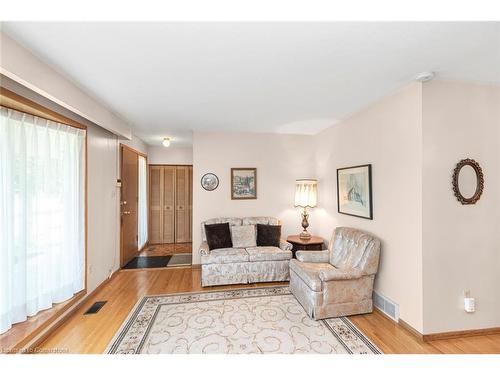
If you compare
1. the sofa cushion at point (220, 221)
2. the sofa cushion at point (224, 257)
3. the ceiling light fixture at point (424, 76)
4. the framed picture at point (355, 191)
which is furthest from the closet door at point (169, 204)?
the ceiling light fixture at point (424, 76)

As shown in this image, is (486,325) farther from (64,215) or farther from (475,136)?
(64,215)

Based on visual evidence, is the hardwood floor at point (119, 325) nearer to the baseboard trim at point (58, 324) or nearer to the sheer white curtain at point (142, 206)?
the baseboard trim at point (58, 324)

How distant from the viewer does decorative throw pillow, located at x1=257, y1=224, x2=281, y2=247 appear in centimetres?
386

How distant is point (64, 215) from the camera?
258 cm

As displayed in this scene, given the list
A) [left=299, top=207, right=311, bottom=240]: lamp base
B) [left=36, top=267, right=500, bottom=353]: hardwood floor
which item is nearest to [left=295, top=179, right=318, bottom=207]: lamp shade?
[left=299, top=207, right=311, bottom=240]: lamp base

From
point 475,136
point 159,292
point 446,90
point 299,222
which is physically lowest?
point 159,292

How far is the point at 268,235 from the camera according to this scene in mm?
3887

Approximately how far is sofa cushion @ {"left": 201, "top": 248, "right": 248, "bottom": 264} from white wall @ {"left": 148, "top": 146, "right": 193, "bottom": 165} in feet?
10.1
